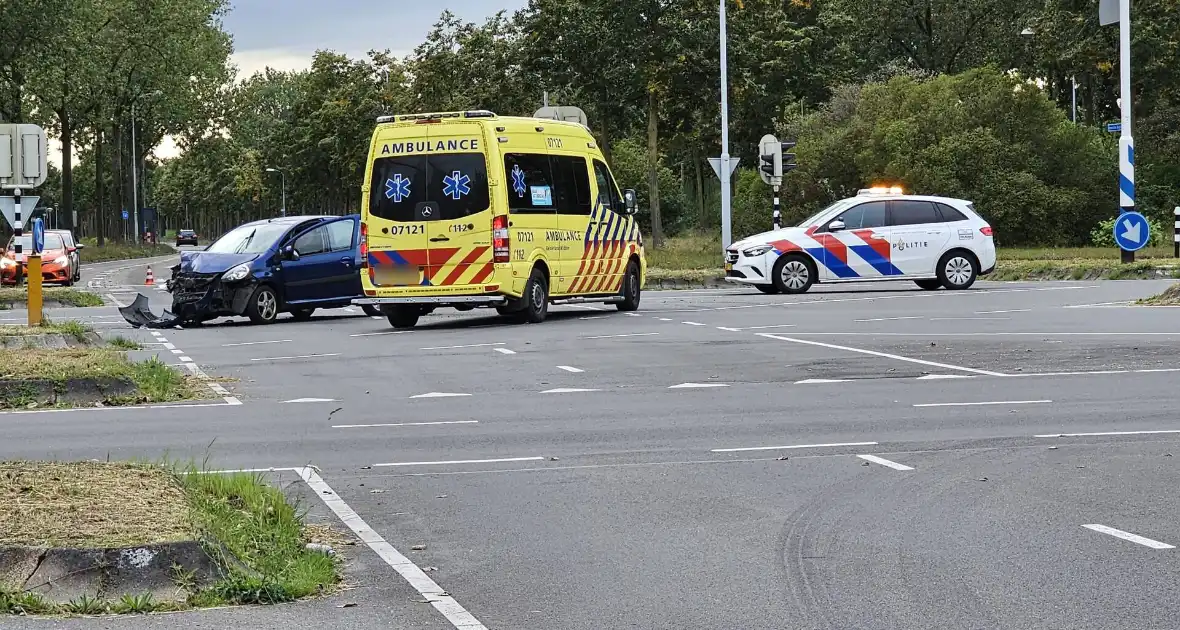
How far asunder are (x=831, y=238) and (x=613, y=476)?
1933 cm

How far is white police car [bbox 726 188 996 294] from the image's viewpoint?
91.1 ft

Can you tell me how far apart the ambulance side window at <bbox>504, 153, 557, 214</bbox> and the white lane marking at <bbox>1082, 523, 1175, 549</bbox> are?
1490cm

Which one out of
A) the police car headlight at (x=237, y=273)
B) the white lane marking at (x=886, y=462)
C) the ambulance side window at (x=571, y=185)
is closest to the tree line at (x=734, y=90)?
the ambulance side window at (x=571, y=185)

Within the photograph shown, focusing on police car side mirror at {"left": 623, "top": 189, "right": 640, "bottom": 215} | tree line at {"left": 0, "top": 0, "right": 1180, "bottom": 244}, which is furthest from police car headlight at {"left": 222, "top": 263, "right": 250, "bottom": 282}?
tree line at {"left": 0, "top": 0, "right": 1180, "bottom": 244}

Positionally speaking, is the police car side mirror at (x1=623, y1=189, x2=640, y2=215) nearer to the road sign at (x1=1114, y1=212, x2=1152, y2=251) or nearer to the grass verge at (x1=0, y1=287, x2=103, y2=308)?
the road sign at (x1=1114, y1=212, x2=1152, y2=251)

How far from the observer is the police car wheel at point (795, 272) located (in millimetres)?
28047

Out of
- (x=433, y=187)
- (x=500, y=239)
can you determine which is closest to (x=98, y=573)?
(x=500, y=239)

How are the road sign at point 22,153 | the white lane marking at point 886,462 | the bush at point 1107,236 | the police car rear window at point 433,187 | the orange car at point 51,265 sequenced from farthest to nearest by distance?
the bush at point 1107,236, the orange car at point 51,265, the police car rear window at point 433,187, the road sign at point 22,153, the white lane marking at point 886,462

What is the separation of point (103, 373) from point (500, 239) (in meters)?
8.15

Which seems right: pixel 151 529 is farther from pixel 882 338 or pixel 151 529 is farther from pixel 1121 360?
pixel 882 338

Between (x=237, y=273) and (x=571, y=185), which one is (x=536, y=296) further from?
(x=237, y=273)

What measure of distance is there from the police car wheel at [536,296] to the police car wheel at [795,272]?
6683mm

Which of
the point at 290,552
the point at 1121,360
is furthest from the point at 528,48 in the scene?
the point at 290,552

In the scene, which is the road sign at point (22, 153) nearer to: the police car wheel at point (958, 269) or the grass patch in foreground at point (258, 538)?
the grass patch in foreground at point (258, 538)
